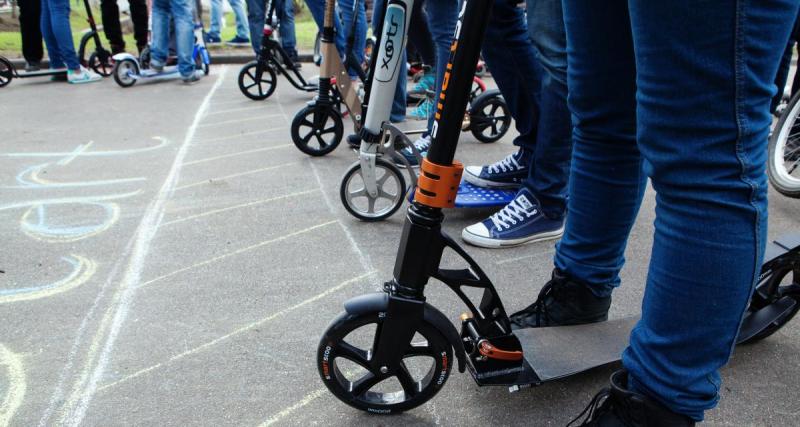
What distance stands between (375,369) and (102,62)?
6.41 m

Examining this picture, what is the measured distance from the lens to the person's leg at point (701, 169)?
0.80 meters

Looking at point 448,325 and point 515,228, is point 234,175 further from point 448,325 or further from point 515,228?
point 448,325

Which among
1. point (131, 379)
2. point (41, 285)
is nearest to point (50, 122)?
point (41, 285)

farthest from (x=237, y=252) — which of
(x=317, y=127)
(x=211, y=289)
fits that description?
(x=317, y=127)

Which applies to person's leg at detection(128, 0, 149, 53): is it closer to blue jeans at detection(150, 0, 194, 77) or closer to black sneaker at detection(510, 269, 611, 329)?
blue jeans at detection(150, 0, 194, 77)

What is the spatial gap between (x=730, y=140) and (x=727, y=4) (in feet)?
0.65

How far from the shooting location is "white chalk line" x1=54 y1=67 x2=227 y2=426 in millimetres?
1334

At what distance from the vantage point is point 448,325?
1.20m

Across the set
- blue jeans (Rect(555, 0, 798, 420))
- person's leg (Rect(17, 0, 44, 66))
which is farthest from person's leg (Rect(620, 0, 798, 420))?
person's leg (Rect(17, 0, 44, 66))

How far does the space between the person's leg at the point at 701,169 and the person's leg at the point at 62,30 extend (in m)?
6.49

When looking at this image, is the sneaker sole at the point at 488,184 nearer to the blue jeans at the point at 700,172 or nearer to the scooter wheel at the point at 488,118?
the scooter wheel at the point at 488,118

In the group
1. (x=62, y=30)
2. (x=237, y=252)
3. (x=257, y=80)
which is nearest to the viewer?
(x=237, y=252)

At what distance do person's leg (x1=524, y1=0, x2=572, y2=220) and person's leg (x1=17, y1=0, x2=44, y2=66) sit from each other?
6.33 meters

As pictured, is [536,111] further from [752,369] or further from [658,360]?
[658,360]
